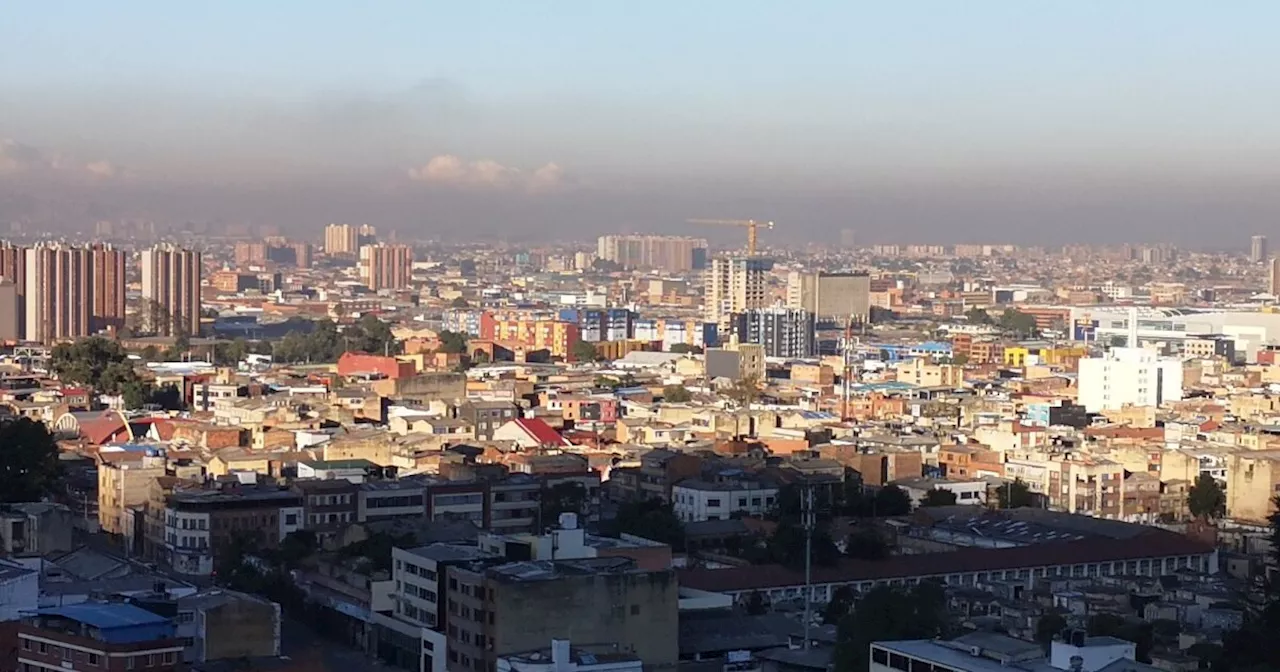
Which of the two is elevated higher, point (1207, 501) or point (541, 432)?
point (541, 432)

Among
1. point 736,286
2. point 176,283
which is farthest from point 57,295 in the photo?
point 736,286

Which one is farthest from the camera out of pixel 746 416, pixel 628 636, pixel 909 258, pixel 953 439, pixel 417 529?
pixel 909 258

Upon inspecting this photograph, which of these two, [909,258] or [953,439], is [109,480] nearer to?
[953,439]

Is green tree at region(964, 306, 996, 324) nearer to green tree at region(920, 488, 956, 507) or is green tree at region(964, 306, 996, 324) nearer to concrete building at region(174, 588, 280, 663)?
green tree at region(920, 488, 956, 507)

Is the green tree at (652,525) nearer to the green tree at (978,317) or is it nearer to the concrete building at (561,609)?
the concrete building at (561,609)

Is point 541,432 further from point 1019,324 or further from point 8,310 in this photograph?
point 1019,324

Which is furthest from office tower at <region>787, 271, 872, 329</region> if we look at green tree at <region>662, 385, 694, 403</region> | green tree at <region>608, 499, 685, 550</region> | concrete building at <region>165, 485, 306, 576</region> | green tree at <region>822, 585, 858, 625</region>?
green tree at <region>822, 585, 858, 625</region>

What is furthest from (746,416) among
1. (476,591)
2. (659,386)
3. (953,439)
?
(476,591)
